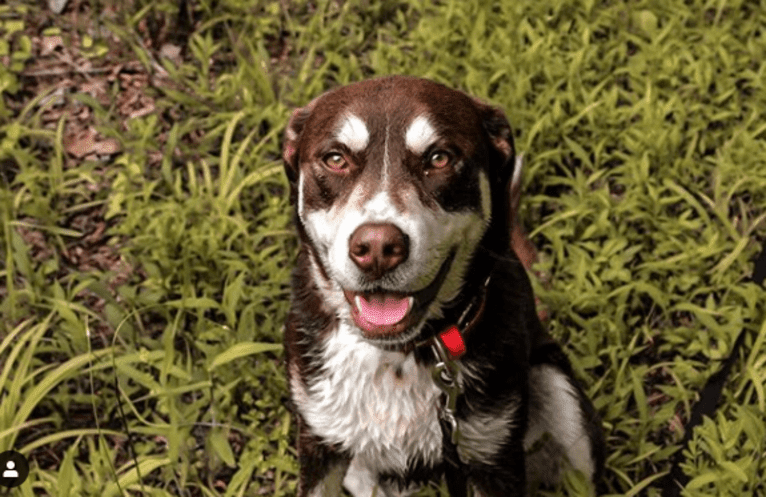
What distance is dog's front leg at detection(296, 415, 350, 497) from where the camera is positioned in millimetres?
3049

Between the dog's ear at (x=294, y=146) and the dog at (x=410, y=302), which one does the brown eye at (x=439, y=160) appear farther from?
the dog's ear at (x=294, y=146)

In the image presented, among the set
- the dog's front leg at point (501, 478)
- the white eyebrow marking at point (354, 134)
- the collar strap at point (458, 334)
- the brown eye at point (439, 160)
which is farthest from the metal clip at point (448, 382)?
the white eyebrow marking at point (354, 134)

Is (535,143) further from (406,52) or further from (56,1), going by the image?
(56,1)

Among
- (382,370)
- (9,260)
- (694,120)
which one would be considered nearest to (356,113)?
(382,370)

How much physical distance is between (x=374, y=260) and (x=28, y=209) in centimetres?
233

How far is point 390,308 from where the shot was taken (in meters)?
2.71

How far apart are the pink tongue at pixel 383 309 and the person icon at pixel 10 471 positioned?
1508 mm

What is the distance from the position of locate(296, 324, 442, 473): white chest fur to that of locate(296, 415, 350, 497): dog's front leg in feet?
0.29

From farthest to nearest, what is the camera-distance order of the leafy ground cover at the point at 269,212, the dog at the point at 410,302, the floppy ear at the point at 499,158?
the leafy ground cover at the point at 269,212 < the floppy ear at the point at 499,158 < the dog at the point at 410,302

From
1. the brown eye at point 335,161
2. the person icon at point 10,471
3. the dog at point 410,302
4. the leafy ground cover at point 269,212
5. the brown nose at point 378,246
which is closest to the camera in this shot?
the brown nose at point 378,246

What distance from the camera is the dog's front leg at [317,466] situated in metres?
3.05

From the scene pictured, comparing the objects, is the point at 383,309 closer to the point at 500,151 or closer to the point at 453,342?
the point at 453,342

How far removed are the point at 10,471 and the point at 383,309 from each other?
62.3 inches

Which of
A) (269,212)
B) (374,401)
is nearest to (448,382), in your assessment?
(374,401)
